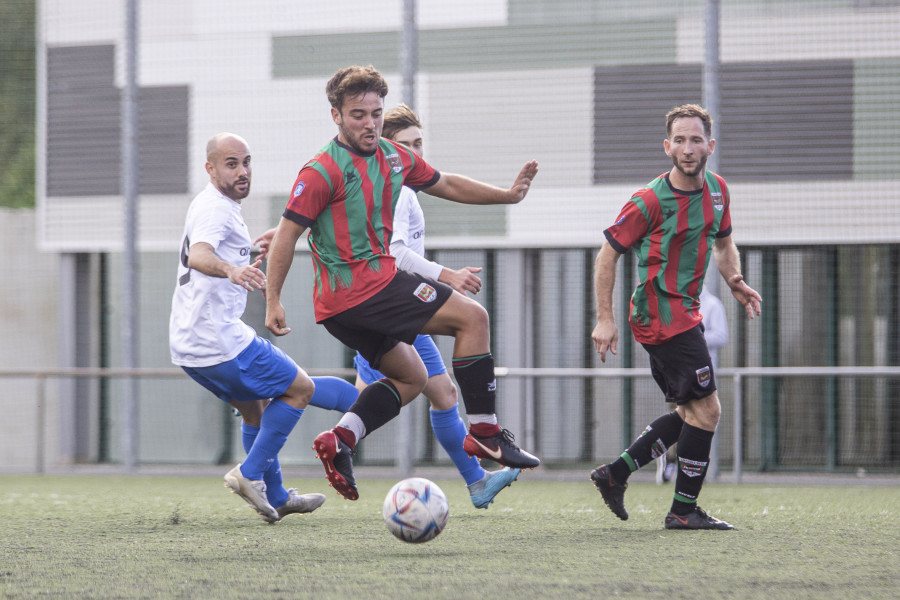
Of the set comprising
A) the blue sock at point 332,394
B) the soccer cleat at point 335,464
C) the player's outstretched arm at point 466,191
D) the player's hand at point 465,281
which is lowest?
the soccer cleat at point 335,464

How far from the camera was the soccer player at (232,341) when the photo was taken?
5.69 meters

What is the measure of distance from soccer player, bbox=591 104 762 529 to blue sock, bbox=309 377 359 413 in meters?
1.43

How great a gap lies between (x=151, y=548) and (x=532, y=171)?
7.28 ft

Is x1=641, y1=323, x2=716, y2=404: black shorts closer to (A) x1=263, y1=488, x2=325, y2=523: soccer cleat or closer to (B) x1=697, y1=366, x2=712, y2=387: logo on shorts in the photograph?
(B) x1=697, y1=366, x2=712, y2=387: logo on shorts

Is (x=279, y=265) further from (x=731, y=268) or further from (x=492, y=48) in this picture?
(x=492, y=48)

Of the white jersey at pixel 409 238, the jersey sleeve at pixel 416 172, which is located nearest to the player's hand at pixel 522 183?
the jersey sleeve at pixel 416 172

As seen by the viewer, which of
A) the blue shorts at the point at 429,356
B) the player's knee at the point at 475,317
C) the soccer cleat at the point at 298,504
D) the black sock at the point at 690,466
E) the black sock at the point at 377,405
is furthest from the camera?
the blue shorts at the point at 429,356

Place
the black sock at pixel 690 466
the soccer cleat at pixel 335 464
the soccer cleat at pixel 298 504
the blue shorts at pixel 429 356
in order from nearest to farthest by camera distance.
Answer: the soccer cleat at pixel 335 464 → the black sock at pixel 690 466 → the soccer cleat at pixel 298 504 → the blue shorts at pixel 429 356

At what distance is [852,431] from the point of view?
11164mm

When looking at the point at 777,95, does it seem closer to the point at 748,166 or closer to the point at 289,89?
the point at 748,166

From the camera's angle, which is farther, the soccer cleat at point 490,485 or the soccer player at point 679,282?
the soccer cleat at point 490,485

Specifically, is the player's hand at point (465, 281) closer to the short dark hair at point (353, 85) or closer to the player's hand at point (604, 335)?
the player's hand at point (604, 335)

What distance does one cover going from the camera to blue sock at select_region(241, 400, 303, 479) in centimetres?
566

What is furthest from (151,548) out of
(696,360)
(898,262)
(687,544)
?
(898,262)
